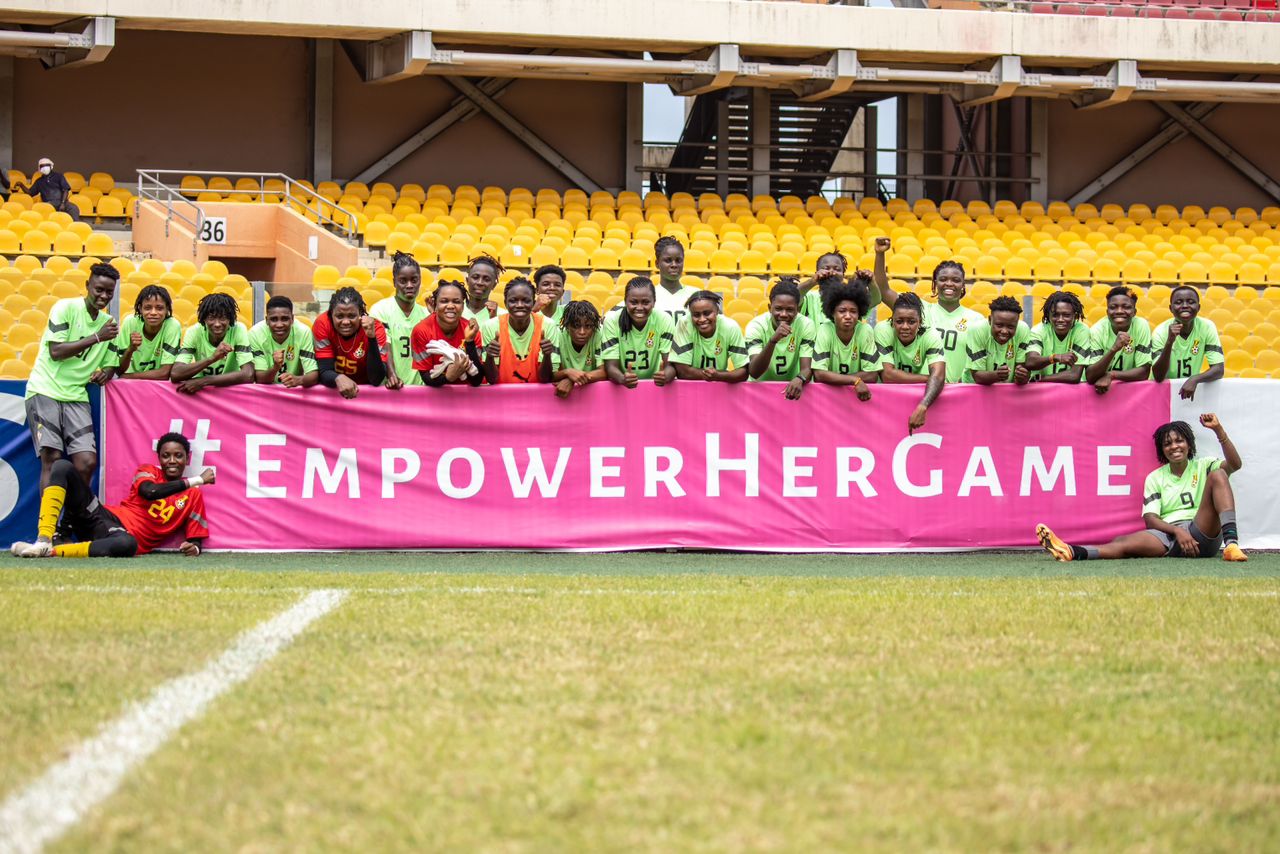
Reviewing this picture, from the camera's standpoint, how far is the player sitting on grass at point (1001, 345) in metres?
10.2

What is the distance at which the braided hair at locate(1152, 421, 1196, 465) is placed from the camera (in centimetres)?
996

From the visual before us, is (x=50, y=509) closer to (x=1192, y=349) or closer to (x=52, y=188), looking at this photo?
(x=1192, y=349)

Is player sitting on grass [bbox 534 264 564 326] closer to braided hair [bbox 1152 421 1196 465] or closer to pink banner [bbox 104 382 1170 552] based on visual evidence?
pink banner [bbox 104 382 1170 552]

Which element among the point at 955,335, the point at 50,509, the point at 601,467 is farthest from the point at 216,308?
the point at 955,335

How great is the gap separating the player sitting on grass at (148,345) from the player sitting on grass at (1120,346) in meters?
6.19

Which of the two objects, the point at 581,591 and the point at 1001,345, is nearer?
the point at 581,591

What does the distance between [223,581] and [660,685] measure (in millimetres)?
3516

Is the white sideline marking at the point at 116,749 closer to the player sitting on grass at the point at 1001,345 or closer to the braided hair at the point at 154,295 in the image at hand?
the braided hair at the point at 154,295

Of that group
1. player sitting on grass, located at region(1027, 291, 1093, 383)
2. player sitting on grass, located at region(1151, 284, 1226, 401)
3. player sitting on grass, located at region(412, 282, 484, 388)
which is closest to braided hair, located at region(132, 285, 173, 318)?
player sitting on grass, located at region(412, 282, 484, 388)

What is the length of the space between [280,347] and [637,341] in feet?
7.82

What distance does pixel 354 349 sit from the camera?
10008 millimetres

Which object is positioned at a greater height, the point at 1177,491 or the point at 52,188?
the point at 52,188

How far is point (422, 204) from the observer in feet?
75.4

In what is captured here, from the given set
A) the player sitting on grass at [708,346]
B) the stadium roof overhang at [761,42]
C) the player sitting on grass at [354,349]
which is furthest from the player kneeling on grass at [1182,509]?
the stadium roof overhang at [761,42]
